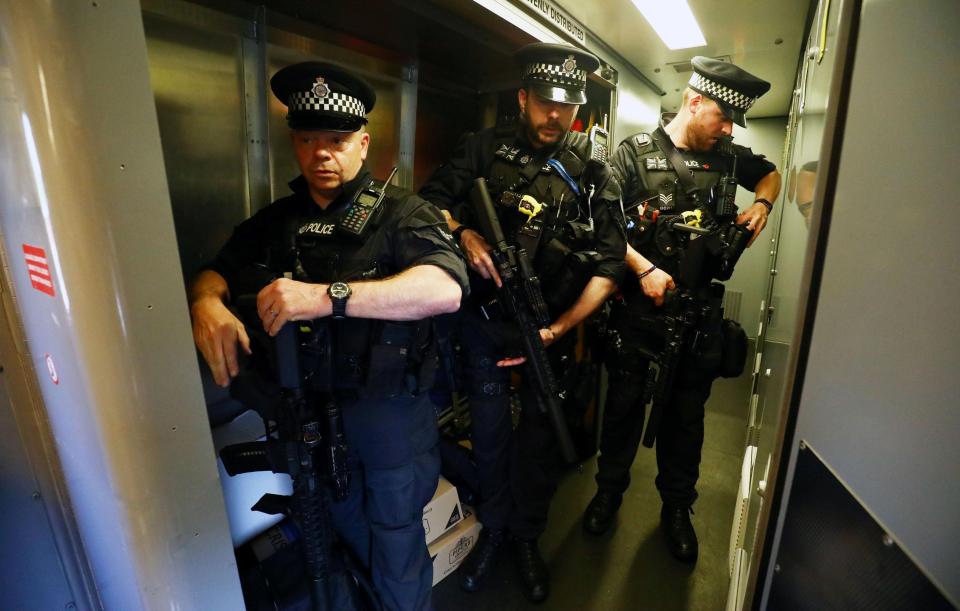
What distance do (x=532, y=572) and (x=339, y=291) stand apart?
5.00 feet

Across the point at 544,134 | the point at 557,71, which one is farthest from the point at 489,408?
the point at 557,71

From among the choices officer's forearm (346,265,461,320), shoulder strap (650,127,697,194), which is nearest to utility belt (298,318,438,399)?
officer's forearm (346,265,461,320)

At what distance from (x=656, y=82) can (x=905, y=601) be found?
3.35 metres

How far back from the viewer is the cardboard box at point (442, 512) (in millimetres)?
1869

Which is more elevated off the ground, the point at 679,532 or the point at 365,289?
the point at 365,289

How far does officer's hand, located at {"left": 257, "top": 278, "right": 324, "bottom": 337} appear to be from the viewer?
1153mm

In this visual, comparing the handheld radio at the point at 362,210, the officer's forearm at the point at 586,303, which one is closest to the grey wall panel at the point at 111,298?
the handheld radio at the point at 362,210

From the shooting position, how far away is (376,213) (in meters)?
1.41

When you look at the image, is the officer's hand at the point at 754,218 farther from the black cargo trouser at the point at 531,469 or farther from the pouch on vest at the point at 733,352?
the black cargo trouser at the point at 531,469

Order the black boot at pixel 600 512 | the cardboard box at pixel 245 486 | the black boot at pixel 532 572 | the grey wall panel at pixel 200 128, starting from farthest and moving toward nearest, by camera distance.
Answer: the black boot at pixel 600 512 → the black boot at pixel 532 572 → the cardboard box at pixel 245 486 → the grey wall panel at pixel 200 128

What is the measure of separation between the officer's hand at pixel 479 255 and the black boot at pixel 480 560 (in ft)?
3.88

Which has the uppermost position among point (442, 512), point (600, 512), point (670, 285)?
point (670, 285)

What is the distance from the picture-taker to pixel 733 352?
2.15 m

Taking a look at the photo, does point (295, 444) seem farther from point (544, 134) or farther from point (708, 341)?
point (708, 341)
